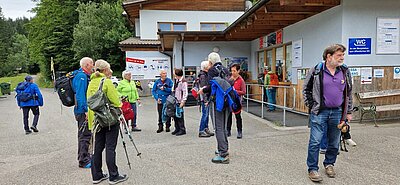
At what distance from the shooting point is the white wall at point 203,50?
514 inches

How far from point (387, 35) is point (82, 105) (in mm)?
7495

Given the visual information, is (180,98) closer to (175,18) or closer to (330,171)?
(330,171)

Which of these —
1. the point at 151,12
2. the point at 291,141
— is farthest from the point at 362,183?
the point at 151,12

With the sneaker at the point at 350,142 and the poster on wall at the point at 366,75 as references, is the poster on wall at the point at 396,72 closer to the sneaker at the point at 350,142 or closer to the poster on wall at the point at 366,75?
the poster on wall at the point at 366,75

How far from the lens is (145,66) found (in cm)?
1669

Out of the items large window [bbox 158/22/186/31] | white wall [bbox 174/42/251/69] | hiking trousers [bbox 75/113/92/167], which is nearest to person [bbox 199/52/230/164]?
hiking trousers [bbox 75/113/92/167]

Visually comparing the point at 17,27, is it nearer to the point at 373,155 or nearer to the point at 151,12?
the point at 151,12

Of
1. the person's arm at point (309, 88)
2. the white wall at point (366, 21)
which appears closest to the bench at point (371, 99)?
the white wall at point (366, 21)

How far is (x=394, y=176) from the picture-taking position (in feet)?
12.4

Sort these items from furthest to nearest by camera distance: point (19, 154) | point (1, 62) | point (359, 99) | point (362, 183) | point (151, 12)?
1. point (1, 62)
2. point (151, 12)
3. point (359, 99)
4. point (19, 154)
5. point (362, 183)

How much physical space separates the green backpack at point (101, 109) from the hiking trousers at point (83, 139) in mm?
924

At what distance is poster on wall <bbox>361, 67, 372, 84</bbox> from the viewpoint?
7238 millimetres

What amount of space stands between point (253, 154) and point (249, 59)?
9061 millimetres

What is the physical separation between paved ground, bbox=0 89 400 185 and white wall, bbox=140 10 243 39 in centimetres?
1205
